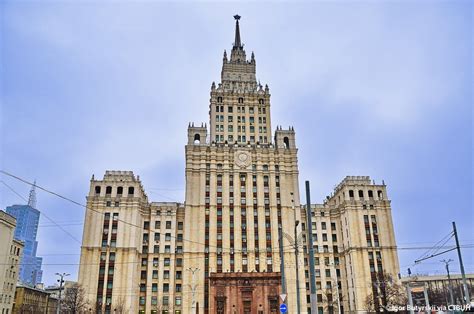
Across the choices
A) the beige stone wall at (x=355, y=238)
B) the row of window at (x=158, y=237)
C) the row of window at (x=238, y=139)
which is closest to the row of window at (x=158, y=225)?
the row of window at (x=158, y=237)

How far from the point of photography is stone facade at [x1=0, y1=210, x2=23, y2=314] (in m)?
70.2

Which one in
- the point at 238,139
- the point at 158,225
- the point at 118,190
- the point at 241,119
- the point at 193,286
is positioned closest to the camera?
the point at 193,286

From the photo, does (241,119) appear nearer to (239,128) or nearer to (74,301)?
(239,128)

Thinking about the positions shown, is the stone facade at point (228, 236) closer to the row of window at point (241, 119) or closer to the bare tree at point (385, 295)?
the row of window at point (241, 119)

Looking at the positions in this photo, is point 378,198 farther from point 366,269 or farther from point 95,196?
point 95,196

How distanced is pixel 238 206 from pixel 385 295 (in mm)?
37190

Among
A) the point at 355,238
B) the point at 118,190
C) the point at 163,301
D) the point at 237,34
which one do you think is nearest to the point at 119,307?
the point at 163,301

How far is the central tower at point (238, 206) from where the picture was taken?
271 feet

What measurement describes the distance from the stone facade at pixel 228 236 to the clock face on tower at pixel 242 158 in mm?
256

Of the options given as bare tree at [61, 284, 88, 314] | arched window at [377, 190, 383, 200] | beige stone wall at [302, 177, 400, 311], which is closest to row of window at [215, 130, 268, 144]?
beige stone wall at [302, 177, 400, 311]

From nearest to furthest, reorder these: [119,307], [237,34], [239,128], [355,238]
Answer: [119,307] → [355,238] → [239,128] → [237,34]

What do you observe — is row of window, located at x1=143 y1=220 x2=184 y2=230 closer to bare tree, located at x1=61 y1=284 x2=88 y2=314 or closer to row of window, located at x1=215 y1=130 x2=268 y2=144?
bare tree, located at x1=61 y1=284 x2=88 y2=314

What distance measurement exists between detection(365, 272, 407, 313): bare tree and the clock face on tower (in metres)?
40.3

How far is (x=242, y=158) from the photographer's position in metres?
98.0
